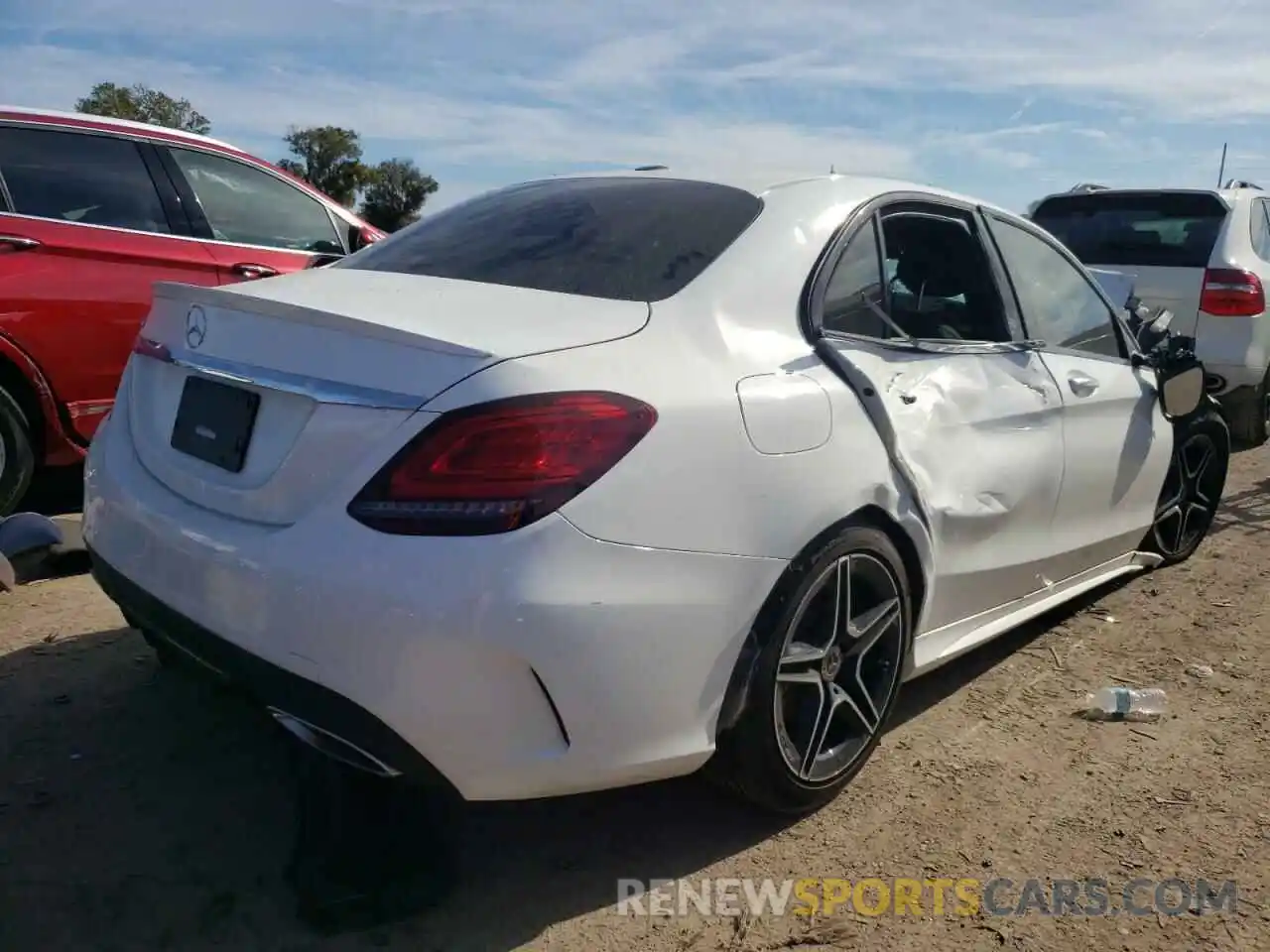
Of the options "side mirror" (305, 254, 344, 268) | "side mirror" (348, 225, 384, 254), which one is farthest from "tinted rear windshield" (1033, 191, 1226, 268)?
"side mirror" (305, 254, 344, 268)

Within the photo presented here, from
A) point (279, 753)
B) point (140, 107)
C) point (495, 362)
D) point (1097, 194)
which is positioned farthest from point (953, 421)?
point (140, 107)

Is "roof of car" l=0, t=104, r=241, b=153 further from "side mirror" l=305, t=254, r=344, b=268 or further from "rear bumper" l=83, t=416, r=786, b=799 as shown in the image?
"rear bumper" l=83, t=416, r=786, b=799

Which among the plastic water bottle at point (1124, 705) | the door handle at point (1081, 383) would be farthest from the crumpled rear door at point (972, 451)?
the plastic water bottle at point (1124, 705)

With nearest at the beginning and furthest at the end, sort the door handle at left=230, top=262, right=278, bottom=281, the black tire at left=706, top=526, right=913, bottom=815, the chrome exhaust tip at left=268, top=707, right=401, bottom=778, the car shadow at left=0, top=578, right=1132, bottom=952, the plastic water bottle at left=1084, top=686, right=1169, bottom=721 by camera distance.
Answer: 1. the chrome exhaust tip at left=268, top=707, right=401, bottom=778
2. the car shadow at left=0, top=578, right=1132, bottom=952
3. the black tire at left=706, top=526, right=913, bottom=815
4. the plastic water bottle at left=1084, top=686, right=1169, bottom=721
5. the door handle at left=230, top=262, right=278, bottom=281

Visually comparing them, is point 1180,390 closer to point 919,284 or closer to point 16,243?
point 919,284

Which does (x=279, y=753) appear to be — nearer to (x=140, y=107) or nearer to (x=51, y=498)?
(x=51, y=498)

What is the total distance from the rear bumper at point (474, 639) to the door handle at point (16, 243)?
2995mm

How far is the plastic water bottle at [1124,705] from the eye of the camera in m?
3.41

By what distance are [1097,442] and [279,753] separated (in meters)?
2.75

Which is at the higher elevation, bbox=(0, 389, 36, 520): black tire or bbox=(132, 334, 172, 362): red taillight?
bbox=(132, 334, 172, 362): red taillight

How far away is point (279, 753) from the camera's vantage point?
2.96 meters

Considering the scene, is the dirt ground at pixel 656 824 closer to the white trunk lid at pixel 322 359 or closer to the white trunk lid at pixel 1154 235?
the white trunk lid at pixel 322 359

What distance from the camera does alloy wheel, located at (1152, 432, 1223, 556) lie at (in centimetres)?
467

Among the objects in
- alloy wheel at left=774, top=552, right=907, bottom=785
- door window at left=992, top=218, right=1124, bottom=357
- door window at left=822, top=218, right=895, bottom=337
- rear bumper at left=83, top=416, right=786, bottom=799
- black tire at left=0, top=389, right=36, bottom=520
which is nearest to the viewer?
rear bumper at left=83, top=416, right=786, bottom=799
